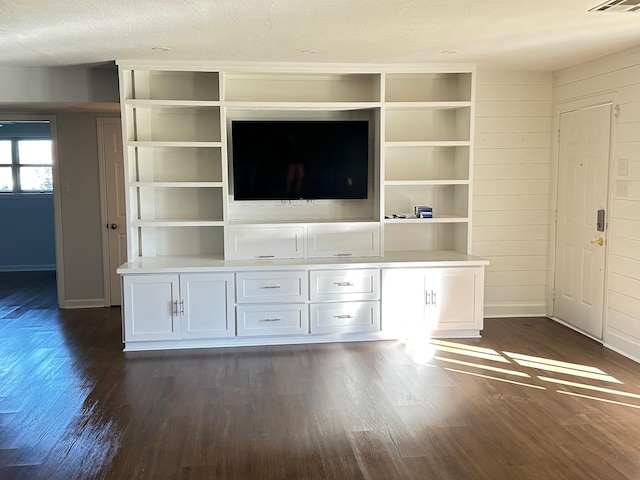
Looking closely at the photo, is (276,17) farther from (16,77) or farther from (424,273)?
(16,77)

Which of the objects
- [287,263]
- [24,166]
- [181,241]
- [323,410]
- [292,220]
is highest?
[24,166]

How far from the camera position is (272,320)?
4863mm

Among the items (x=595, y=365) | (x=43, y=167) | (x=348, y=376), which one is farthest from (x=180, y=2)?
(x=43, y=167)

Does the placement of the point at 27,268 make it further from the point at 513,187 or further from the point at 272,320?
the point at 513,187

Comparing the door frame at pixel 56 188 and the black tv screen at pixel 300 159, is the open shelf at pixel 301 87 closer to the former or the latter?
the black tv screen at pixel 300 159

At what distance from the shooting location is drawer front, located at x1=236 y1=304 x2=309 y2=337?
4.82 meters

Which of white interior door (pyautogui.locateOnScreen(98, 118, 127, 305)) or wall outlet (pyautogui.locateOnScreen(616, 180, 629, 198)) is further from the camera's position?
white interior door (pyautogui.locateOnScreen(98, 118, 127, 305))

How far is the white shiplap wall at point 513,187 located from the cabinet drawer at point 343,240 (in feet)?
3.70

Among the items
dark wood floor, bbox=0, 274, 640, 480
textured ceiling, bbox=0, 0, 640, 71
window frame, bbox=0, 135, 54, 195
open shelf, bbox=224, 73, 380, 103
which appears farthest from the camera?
window frame, bbox=0, 135, 54, 195

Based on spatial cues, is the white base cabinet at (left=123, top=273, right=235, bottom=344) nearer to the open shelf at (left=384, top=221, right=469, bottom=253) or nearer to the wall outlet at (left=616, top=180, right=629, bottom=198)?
the open shelf at (left=384, top=221, right=469, bottom=253)

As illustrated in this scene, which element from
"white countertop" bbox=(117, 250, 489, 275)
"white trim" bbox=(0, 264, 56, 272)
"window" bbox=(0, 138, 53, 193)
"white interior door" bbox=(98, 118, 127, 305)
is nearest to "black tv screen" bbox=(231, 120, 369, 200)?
"white countertop" bbox=(117, 250, 489, 275)

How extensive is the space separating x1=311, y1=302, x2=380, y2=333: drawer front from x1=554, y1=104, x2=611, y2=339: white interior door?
1883 mm

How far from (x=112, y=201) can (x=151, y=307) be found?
2123mm

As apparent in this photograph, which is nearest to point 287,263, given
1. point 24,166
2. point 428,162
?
point 428,162
